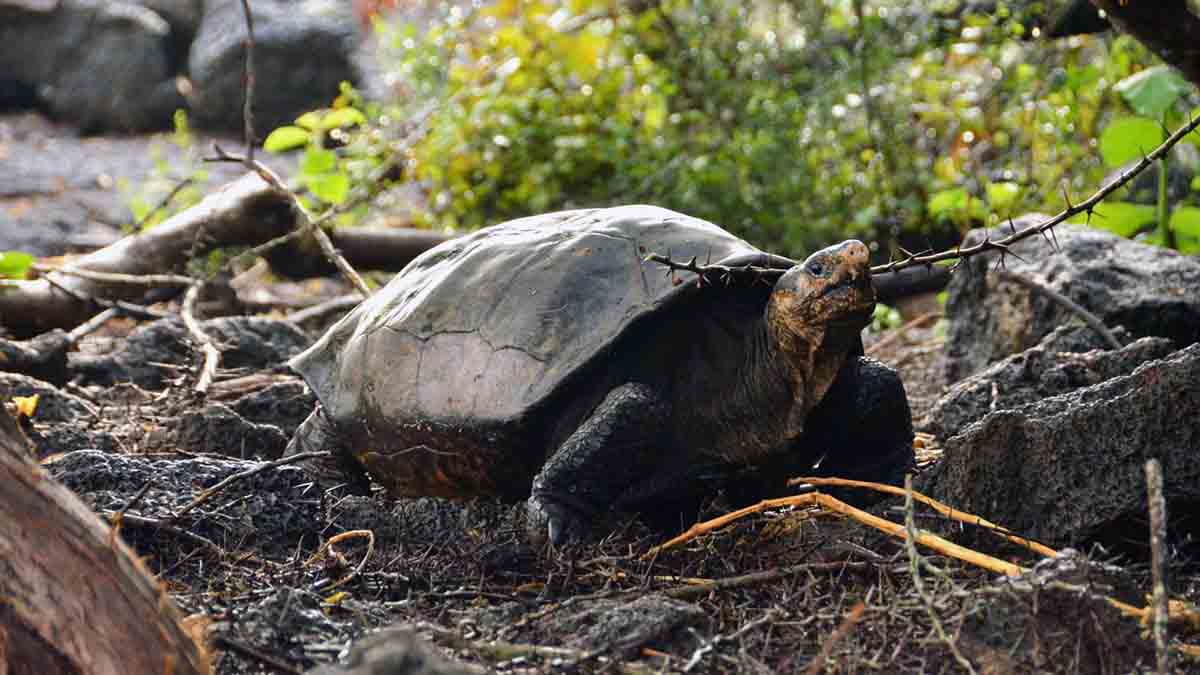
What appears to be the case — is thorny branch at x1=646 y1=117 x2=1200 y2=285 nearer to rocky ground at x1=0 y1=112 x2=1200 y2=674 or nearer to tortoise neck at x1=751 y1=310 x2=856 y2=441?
tortoise neck at x1=751 y1=310 x2=856 y2=441

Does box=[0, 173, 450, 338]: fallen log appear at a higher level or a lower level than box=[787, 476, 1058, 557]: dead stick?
lower

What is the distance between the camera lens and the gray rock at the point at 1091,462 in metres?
2.65

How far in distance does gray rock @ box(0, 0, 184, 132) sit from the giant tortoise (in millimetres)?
11370

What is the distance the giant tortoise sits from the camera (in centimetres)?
309

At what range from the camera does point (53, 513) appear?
2.08 metres

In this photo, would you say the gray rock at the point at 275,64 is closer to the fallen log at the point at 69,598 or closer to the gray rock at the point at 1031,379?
the gray rock at the point at 1031,379

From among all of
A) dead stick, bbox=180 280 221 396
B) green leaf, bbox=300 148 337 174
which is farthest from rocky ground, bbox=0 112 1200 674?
green leaf, bbox=300 148 337 174

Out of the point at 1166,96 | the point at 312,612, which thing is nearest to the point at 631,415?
the point at 312,612

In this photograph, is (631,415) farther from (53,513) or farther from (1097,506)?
(53,513)

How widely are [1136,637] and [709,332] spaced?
145cm

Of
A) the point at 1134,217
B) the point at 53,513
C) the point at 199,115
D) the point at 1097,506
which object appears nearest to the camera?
the point at 53,513

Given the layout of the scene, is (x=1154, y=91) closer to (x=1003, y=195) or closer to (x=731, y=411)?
(x=1003, y=195)

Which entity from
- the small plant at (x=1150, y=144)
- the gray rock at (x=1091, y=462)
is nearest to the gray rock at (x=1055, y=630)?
the gray rock at (x=1091, y=462)

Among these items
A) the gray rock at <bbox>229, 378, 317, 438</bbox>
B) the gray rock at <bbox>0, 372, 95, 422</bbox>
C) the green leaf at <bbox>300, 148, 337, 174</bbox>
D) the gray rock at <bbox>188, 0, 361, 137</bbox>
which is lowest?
the gray rock at <bbox>188, 0, 361, 137</bbox>
